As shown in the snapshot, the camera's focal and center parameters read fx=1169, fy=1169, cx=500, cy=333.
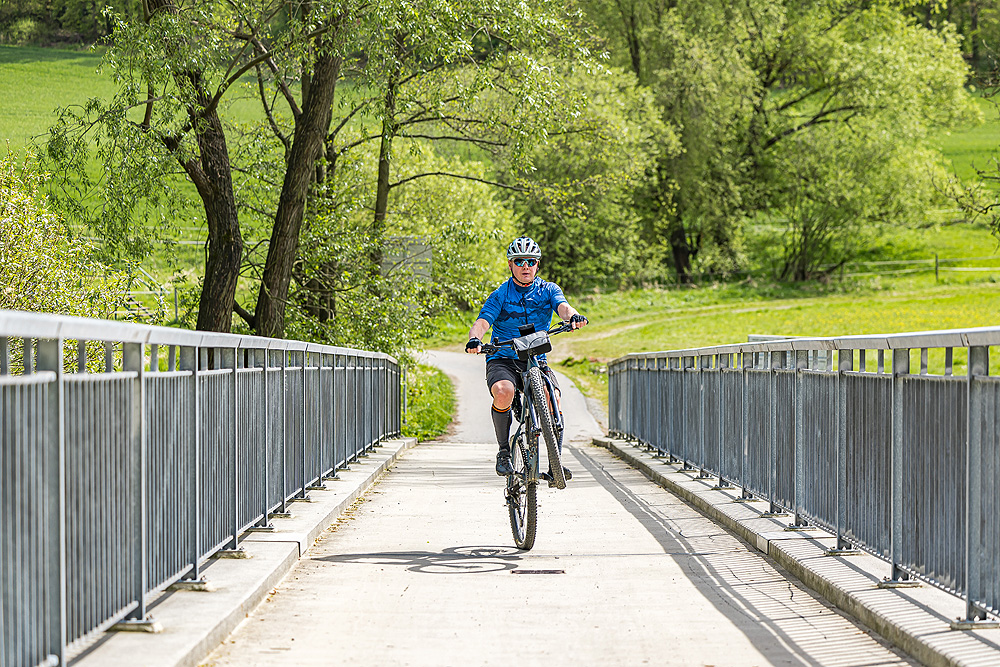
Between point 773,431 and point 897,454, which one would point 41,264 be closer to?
point 773,431

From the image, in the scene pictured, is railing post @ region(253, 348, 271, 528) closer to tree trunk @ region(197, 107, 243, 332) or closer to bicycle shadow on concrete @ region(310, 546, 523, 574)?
bicycle shadow on concrete @ region(310, 546, 523, 574)

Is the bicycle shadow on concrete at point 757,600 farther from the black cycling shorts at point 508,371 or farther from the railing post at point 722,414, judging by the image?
the black cycling shorts at point 508,371

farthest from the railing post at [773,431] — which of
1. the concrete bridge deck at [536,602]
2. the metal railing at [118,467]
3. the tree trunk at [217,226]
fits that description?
the tree trunk at [217,226]

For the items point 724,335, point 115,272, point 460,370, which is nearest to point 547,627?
point 115,272

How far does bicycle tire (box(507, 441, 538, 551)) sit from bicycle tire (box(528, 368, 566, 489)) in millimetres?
→ 198

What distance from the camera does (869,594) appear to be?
5844 millimetres

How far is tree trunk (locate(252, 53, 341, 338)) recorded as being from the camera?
703 inches

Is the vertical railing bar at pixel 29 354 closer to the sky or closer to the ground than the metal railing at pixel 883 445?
closer to the sky

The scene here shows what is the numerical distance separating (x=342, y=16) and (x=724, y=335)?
997 inches

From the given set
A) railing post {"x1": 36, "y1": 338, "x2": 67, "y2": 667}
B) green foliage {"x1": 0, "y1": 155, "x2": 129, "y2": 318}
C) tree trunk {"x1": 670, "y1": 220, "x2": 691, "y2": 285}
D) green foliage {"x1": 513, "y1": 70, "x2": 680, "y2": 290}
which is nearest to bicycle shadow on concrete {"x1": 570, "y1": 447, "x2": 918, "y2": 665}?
railing post {"x1": 36, "y1": 338, "x2": 67, "y2": 667}

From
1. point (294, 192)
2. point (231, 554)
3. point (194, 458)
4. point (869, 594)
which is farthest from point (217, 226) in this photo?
point (869, 594)

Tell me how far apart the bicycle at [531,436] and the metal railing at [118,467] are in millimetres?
1657

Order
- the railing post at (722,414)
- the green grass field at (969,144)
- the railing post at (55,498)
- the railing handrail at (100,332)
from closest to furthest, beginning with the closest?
the railing handrail at (100,332)
the railing post at (55,498)
the railing post at (722,414)
the green grass field at (969,144)

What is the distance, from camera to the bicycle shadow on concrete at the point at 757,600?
5.20 meters
